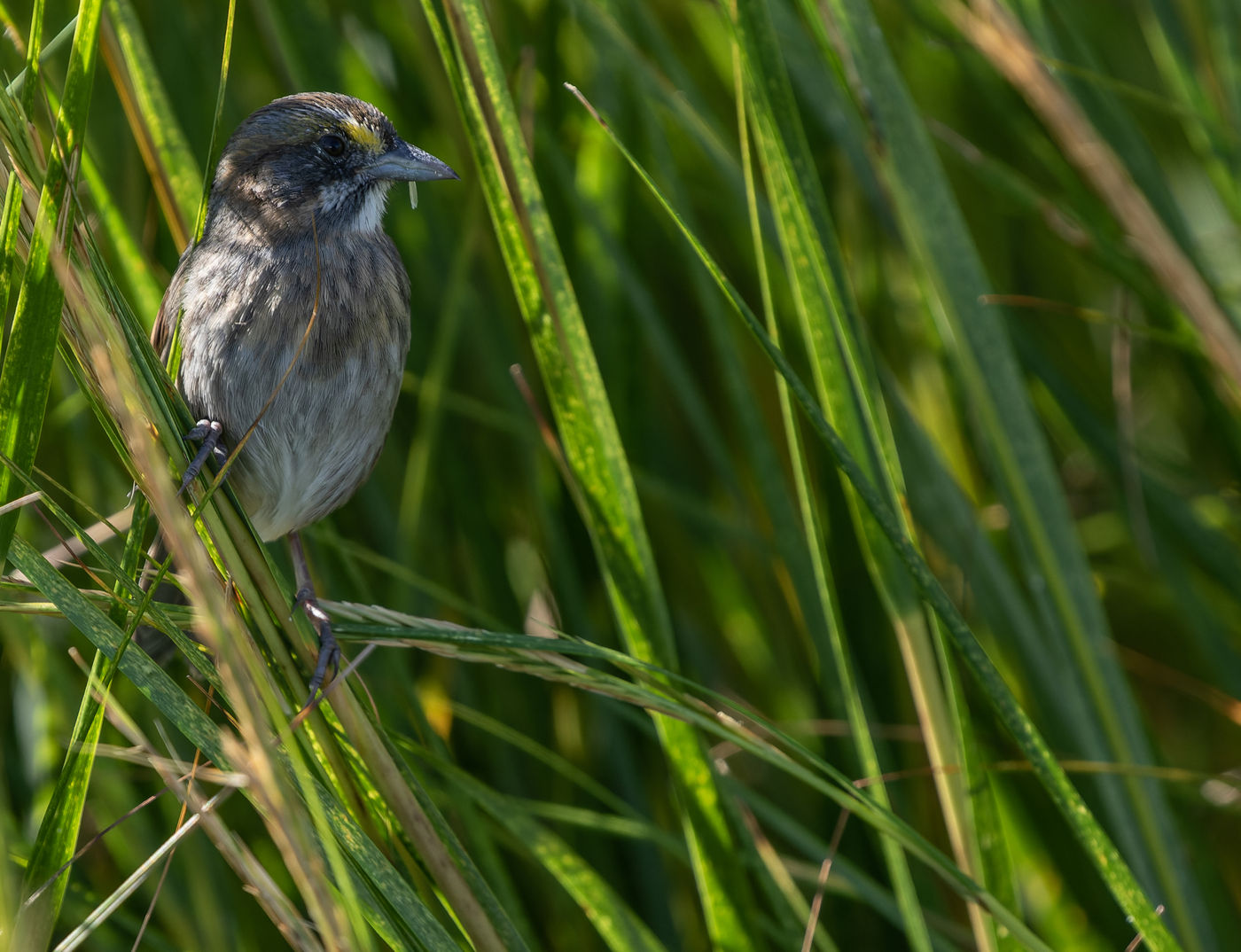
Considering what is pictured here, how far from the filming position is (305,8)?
193 centimetres

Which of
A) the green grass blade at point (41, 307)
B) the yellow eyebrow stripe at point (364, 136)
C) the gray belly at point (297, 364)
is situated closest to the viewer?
the green grass blade at point (41, 307)

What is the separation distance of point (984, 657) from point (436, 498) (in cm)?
123

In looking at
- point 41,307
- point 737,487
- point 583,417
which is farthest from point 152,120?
point 737,487

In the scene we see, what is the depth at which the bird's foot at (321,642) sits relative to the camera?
1.22 m

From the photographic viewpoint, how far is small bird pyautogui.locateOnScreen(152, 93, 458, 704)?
166 centimetres

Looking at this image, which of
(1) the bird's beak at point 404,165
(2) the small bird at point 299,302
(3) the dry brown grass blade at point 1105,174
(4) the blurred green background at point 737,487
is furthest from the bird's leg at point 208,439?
(3) the dry brown grass blade at point 1105,174

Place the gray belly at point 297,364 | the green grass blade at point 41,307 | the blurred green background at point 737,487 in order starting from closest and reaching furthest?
the green grass blade at point 41,307 → the blurred green background at point 737,487 → the gray belly at point 297,364

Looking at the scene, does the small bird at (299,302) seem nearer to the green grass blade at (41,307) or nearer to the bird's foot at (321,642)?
the bird's foot at (321,642)

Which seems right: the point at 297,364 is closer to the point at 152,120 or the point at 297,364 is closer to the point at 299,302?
the point at 299,302

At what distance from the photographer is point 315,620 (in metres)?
1.69

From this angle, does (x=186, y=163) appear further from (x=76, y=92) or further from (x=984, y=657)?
(x=984, y=657)

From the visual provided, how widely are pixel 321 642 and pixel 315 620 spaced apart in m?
0.25

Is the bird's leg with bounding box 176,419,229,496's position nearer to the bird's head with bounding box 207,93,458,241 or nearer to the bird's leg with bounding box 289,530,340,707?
the bird's leg with bounding box 289,530,340,707

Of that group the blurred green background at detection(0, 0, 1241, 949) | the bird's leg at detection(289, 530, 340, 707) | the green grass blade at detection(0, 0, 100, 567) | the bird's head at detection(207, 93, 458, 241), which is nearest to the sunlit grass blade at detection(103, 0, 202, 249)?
the blurred green background at detection(0, 0, 1241, 949)
